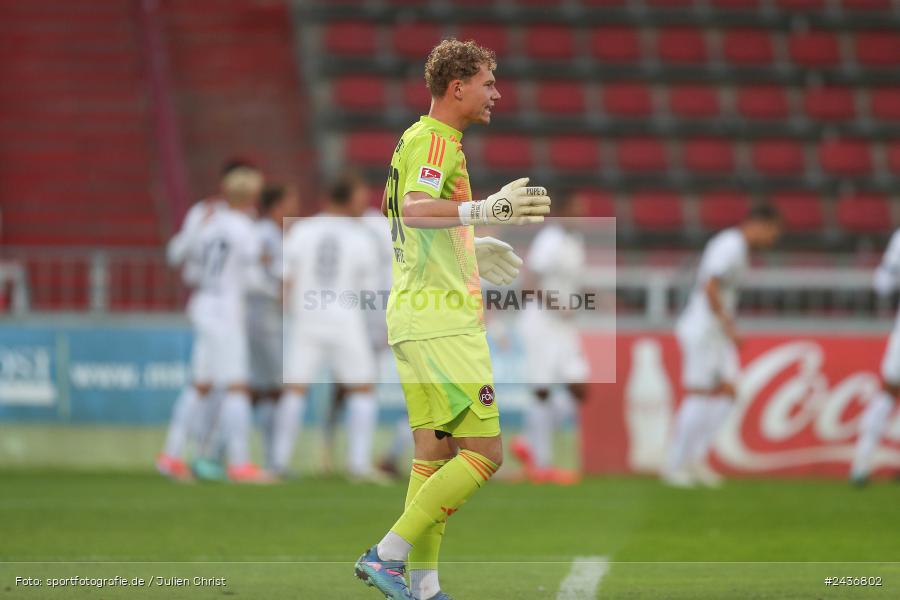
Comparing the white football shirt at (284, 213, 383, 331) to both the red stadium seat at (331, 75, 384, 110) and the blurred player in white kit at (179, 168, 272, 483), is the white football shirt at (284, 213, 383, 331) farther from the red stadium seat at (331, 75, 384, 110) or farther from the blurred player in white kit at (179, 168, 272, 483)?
the red stadium seat at (331, 75, 384, 110)

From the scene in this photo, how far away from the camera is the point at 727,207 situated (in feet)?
60.7

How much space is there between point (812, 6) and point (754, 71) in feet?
5.41

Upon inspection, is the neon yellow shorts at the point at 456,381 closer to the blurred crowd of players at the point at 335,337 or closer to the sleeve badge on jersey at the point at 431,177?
the sleeve badge on jersey at the point at 431,177

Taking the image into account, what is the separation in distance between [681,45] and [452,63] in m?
15.5

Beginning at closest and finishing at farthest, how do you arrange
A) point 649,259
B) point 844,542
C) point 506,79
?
point 844,542 < point 649,259 < point 506,79

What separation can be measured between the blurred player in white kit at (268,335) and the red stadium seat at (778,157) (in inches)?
337

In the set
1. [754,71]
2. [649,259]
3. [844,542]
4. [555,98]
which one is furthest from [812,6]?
[844,542]

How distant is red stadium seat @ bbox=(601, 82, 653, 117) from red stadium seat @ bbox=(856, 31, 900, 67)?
10.3 feet

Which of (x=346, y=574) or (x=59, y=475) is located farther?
(x=59, y=475)

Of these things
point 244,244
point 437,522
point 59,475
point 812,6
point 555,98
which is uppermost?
point 812,6

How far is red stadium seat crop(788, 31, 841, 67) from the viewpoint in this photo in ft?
66.7

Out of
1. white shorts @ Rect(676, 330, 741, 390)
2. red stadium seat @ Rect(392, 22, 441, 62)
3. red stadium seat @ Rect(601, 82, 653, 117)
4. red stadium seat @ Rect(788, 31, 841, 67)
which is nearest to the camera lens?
white shorts @ Rect(676, 330, 741, 390)

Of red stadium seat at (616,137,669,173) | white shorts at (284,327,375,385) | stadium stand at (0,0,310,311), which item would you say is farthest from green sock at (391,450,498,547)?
red stadium seat at (616,137,669,173)

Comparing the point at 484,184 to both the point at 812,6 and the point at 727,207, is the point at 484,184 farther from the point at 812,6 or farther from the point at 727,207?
the point at 812,6
